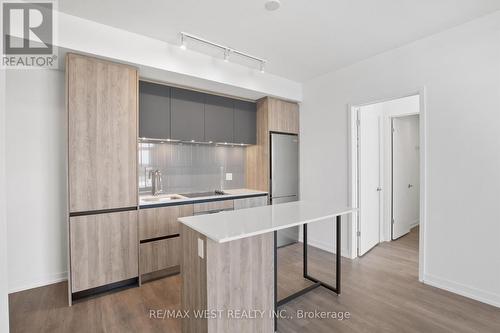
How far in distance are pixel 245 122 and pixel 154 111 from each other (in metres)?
1.47

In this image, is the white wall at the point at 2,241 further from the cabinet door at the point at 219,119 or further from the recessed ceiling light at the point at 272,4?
the cabinet door at the point at 219,119

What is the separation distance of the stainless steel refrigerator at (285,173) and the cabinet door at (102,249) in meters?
2.13

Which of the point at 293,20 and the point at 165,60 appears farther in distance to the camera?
the point at 165,60

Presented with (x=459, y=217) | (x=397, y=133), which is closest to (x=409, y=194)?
(x=397, y=133)

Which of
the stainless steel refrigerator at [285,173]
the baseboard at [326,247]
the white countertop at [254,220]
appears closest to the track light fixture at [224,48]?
the stainless steel refrigerator at [285,173]

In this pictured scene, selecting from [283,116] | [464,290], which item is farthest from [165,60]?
[464,290]

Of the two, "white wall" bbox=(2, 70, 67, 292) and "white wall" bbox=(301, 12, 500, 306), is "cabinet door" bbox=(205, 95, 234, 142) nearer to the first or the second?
"white wall" bbox=(2, 70, 67, 292)

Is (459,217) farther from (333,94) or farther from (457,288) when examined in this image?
(333,94)

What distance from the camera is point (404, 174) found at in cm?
451

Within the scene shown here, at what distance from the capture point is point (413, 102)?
412 centimetres

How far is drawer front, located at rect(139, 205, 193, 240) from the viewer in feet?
8.77

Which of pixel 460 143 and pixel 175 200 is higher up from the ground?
pixel 460 143

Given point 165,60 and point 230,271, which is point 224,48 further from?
point 230,271

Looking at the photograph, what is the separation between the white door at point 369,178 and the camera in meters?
3.51
